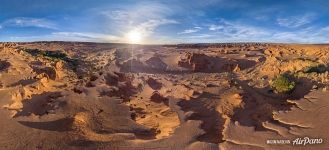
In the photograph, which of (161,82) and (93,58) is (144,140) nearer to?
(161,82)

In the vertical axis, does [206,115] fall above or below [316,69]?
below

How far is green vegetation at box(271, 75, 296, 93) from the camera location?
14.8 m

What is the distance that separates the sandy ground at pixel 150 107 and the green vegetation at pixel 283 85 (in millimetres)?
204

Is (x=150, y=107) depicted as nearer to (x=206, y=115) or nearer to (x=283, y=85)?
(x=206, y=115)

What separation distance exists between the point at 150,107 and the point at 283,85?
5.58 meters

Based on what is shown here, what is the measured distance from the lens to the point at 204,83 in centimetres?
1574

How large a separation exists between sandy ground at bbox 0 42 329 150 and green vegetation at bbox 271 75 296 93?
204 millimetres

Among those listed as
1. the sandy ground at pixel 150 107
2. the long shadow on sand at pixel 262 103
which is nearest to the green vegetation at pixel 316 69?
the sandy ground at pixel 150 107

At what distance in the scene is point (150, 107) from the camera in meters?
12.8

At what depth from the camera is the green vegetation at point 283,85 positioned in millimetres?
14789

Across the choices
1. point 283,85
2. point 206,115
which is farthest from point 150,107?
point 283,85

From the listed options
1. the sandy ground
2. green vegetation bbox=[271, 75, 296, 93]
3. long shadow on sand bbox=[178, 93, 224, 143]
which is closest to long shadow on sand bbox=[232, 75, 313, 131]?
the sandy ground

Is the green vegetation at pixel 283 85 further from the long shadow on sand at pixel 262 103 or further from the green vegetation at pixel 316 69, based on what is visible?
the green vegetation at pixel 316 69

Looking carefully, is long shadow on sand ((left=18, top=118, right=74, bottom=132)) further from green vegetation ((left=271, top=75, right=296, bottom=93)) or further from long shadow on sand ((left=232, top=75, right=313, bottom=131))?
green vegetation ((left=271, top=75, right=296, bottom=93))
